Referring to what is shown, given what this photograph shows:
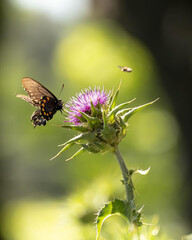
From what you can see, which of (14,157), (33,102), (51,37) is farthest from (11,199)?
(33,102)

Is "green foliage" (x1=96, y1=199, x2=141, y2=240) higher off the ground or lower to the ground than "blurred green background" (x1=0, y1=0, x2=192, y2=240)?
lower

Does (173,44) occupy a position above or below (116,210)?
above

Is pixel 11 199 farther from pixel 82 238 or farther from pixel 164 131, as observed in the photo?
pixel 82 238

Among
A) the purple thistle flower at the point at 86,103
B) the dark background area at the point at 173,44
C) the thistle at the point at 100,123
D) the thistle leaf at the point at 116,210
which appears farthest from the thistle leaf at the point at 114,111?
the dark background area at the point at 173,44

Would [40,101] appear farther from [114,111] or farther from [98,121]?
[114,111]

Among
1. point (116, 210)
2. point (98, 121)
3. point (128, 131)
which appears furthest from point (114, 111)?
point (128, 131)

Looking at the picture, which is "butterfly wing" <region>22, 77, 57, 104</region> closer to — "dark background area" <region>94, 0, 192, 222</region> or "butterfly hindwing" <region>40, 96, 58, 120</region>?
"butterfly hindwing" <region>40, 96, 58, 120</region>

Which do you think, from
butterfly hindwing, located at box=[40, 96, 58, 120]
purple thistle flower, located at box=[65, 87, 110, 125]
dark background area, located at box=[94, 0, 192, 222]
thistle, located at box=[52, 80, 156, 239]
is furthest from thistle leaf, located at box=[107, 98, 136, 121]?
dark background area, located at box=[94, 0, 192, 222]
